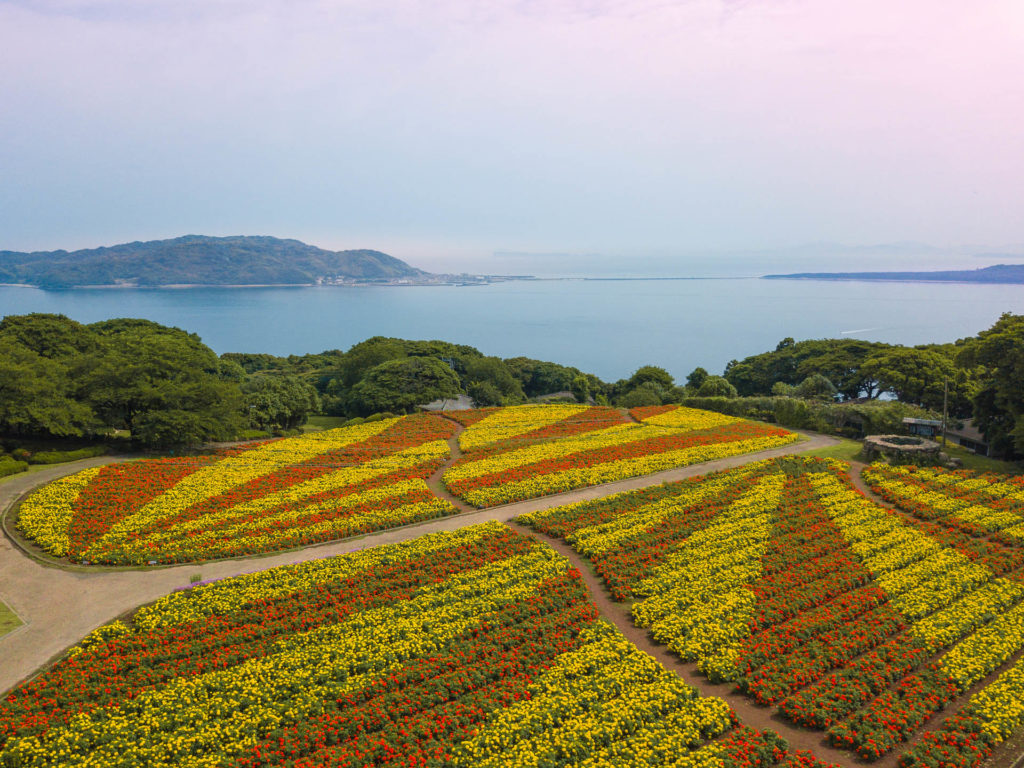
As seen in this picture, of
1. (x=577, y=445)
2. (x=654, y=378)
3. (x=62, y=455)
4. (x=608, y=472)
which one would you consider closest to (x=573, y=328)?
(x=654, y=378)

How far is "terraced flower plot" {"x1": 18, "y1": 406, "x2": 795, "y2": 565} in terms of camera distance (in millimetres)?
19359

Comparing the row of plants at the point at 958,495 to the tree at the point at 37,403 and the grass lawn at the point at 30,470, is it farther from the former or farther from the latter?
the tree at the point at 37,403

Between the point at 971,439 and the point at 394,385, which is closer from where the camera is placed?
the point at 971,439

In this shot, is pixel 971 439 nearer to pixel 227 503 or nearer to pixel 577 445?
pixel 577 445

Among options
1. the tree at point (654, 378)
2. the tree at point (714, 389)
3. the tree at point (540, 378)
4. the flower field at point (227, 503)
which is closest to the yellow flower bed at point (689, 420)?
the tree at point (714, 389)

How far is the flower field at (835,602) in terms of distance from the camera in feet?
37.7

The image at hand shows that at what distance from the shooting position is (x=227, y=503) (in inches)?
877

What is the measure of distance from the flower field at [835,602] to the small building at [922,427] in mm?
13131

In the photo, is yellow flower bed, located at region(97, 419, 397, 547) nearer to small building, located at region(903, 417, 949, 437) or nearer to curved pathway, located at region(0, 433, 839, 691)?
curved pathway, located at region(0, 433, 839, 691)

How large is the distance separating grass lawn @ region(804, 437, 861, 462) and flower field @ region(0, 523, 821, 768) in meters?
19.4

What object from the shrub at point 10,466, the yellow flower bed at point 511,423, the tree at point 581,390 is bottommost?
the tree at point 581,390

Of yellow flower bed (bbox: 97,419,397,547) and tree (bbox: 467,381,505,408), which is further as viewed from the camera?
tree (bbox: 467,381,505,408)

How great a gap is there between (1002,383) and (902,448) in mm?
5839

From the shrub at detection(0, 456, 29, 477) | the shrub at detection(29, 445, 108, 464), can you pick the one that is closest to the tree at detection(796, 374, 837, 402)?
the shrub at detection(29, 445, 108, 464)
